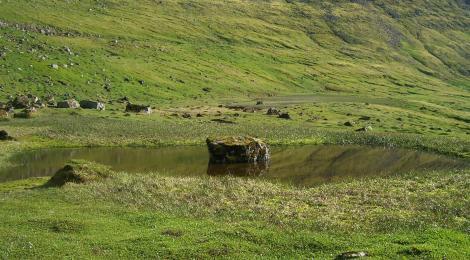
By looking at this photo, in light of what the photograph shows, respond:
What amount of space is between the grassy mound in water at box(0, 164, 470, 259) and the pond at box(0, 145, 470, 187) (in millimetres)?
8666

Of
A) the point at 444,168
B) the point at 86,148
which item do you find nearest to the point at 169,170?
the point at 86,148

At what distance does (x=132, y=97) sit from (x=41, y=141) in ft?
218

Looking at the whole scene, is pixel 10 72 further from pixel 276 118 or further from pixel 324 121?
pixel 324 121

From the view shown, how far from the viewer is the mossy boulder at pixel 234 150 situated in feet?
223

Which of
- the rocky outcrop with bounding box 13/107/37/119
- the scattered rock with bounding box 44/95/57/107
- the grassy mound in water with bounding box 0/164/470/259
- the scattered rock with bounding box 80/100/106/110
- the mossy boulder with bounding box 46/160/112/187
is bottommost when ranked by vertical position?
the scattered rock with bounding box 44/95/57/107

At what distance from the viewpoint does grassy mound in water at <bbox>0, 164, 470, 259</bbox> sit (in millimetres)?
29531

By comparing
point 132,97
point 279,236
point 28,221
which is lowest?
point 132,97

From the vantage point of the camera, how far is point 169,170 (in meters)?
62.2

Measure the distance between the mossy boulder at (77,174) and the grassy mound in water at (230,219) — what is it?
708 mm

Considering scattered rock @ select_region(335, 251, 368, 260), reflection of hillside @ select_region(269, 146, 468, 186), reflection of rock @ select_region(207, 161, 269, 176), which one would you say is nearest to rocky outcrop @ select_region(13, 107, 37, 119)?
reflection of rock @ select_region(207, 161, 269, 176)

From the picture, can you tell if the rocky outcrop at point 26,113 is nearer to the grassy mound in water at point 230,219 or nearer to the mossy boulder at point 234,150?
the mossy boulder at point 234,150

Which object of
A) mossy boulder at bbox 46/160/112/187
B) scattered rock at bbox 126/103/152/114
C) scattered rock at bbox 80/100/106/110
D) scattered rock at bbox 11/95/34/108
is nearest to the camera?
mossy boulder at bbox 46/160/112/187

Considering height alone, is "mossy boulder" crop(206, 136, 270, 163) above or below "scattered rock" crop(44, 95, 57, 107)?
above

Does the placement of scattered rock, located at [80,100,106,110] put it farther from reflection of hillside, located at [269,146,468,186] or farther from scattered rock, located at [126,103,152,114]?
reflection of hillside, located at [269,146,468,186]
